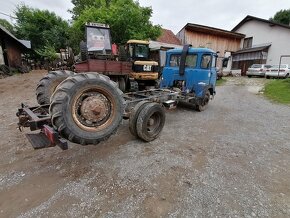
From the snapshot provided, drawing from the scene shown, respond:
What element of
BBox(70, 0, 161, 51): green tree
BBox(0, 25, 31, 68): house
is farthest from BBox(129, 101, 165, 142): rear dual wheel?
BBox(0, 25, 31, 68): house

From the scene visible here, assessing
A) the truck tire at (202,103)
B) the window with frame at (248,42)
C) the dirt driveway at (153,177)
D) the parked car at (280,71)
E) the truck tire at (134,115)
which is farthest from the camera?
the window with frame at (248,42)

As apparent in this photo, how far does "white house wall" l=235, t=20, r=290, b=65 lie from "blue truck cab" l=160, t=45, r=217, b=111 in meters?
20.9

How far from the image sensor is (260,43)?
25891 mm

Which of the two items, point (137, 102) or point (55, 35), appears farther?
point (55, 35)

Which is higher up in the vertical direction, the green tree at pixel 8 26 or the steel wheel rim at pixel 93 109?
the green tree at pixel 8 26

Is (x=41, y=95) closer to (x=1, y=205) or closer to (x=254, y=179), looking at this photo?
(x=1, y=205)

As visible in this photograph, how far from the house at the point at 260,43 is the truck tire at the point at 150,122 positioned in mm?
24234

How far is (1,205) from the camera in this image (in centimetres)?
253

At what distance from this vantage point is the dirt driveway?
2527 mm

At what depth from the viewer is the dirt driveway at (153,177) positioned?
2527 mm

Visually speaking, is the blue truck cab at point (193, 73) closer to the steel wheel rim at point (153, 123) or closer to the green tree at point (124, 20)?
the steel wheel rim at point (153, 123)

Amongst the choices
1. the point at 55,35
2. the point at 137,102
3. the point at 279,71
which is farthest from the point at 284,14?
the point at 137,102

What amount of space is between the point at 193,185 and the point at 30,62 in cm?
3527

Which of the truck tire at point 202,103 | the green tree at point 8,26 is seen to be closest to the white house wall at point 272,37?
the truck tire at point 202,103
